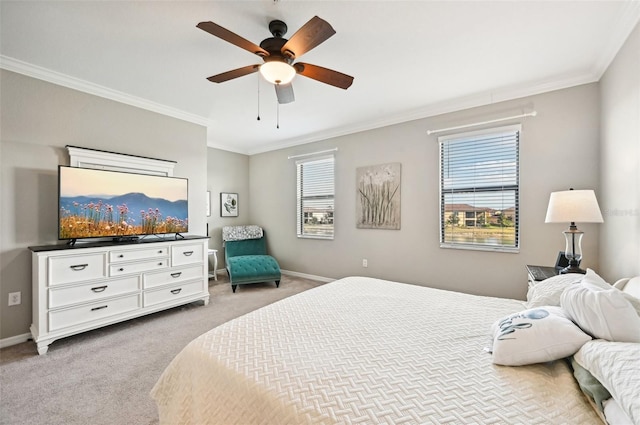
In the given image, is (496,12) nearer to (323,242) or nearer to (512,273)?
(512,273)

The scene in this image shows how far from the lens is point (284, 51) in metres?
1.94

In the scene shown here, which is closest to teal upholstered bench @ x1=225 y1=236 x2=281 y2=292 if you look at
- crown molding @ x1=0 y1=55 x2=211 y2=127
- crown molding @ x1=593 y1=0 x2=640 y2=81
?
crown molding @ x1=0 y1=55 x2=211 y2=127

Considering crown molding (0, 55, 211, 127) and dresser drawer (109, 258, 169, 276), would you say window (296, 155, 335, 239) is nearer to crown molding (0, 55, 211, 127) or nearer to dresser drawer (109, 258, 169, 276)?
crown molding (0, 55, 211, 127)

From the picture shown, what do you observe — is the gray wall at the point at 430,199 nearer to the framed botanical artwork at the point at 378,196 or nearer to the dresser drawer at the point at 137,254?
the framed botanical artwork at the point at 378,196

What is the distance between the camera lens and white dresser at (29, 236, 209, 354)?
2396 millimetres

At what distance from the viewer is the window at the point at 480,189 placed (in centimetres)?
312

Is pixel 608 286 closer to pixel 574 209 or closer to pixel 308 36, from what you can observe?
pixel 574 209

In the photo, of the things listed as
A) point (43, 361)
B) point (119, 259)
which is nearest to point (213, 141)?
point (119, 259)

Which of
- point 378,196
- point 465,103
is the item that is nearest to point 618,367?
point 465,103

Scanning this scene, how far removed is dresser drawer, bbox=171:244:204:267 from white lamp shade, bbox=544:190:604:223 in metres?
3.79

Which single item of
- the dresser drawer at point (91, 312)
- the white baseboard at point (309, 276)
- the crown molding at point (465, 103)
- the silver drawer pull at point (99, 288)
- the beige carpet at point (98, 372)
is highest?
the crown molding at point (465, 103)

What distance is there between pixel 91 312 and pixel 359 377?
2.92 m

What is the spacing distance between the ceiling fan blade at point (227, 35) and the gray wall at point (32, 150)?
7.68ft

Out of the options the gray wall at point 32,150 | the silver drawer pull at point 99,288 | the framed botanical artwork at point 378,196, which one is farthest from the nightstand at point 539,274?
the gray wall at point 32,150
